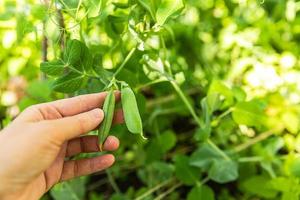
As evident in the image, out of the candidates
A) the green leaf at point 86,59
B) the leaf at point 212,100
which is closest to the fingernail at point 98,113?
the green leaf at point 86,59

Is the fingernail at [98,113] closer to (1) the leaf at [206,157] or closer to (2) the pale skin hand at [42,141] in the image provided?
(2) the pale skin hand at [42,141]

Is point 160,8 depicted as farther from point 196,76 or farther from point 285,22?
point 285,22

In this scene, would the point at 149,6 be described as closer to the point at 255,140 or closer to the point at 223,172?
the point at 223,172

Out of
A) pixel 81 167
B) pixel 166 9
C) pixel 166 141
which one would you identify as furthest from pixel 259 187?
pixel 166 9

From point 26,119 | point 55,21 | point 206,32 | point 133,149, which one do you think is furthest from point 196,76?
point 26,119

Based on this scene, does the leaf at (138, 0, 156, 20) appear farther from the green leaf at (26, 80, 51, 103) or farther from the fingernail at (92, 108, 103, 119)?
the green leaf at (26, 80, 51, 103)
